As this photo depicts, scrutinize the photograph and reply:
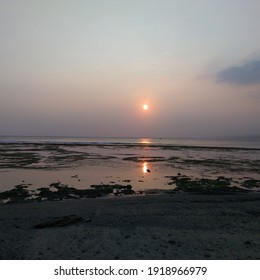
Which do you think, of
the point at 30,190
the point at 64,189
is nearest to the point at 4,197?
the point at 30,190

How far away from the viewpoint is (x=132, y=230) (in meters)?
9.35

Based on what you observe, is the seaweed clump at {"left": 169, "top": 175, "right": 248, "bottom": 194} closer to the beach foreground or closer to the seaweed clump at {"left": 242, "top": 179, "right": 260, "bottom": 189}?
the seaweed clump at {"left": 242, "top": 179, "right": 260, "bottom": 189}

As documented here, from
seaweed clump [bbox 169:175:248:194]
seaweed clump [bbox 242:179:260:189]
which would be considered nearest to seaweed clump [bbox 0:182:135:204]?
seaweed clump [bbox 169:175:248:194]

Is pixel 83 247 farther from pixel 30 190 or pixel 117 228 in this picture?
pixel 30 190

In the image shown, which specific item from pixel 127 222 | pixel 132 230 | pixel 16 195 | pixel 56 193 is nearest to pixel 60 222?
pixel 127 222

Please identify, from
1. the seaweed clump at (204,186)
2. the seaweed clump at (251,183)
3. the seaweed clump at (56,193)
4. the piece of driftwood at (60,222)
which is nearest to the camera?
the piece of driftwood at (60,222)

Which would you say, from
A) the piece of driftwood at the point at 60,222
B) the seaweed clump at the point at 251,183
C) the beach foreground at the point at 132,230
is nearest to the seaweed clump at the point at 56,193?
the beach foreground at the point at 132,230

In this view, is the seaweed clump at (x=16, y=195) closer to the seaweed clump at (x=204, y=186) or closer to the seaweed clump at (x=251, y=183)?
the seaweed clump at (x=204, y=186)

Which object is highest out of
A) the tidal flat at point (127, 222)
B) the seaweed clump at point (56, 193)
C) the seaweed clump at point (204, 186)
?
the tidal flat at point (127, 222)

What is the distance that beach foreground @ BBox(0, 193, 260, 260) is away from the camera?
7.47 metres

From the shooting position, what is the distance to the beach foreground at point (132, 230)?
7469mm

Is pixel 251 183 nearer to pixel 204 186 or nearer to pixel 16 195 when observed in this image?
pixel 204 186

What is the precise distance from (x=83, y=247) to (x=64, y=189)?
10352 mm
